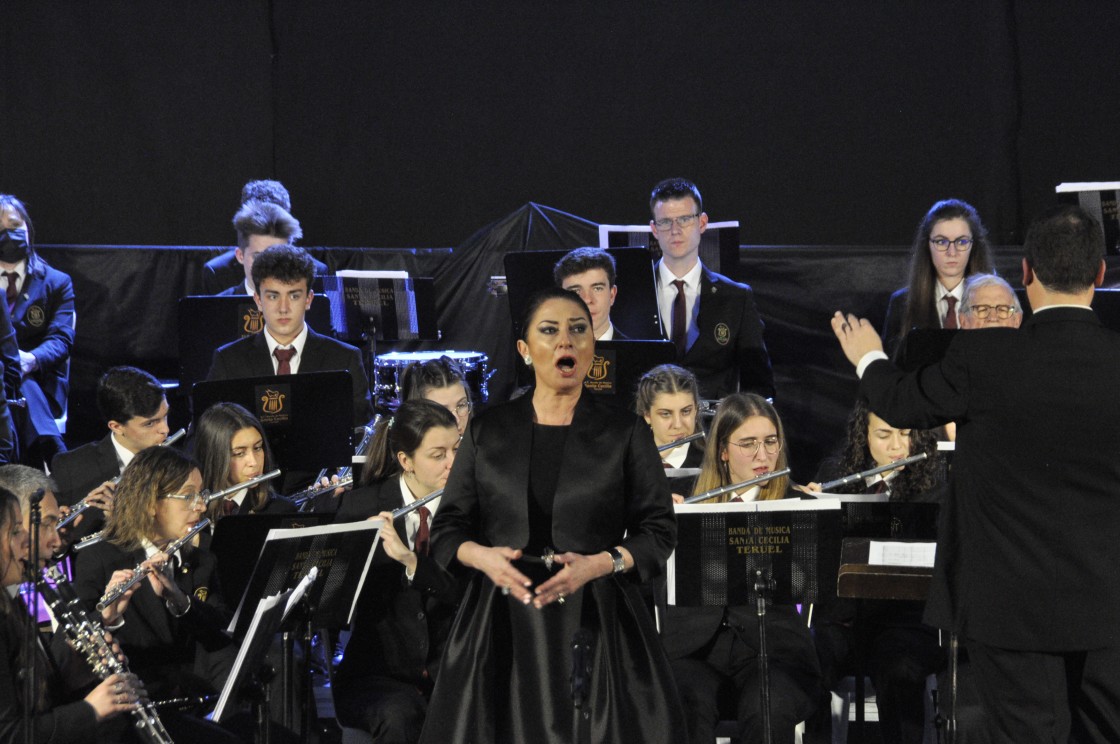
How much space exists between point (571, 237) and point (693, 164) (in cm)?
150

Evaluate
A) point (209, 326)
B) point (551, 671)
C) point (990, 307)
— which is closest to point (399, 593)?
point (551, 671)

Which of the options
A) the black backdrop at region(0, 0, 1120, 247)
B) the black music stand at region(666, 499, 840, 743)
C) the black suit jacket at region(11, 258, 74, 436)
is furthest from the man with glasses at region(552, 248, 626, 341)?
the black backdrop at region(0, 0, 1120, 247)

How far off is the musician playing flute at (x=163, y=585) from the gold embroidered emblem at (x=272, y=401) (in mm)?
570

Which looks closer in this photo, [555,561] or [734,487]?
[555,561]

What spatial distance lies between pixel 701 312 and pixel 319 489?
1880mm

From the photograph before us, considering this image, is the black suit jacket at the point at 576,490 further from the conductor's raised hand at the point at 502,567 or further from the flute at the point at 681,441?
the flute at the point at 681,441

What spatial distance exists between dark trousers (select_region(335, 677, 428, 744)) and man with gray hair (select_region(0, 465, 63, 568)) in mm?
943

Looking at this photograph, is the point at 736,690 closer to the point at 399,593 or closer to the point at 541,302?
the point at 399,593

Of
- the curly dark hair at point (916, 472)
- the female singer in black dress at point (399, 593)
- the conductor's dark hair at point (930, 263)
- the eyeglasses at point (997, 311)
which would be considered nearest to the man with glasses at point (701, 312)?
the conductor's dark hair at point (930, 263)

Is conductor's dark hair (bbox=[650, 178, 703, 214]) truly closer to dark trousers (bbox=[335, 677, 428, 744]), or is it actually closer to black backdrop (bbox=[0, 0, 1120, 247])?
black backdrop (bbox=[0, 0, 1120, 247])

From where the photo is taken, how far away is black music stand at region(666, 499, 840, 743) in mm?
4012

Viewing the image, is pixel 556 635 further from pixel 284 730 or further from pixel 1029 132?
pixel 1029 132

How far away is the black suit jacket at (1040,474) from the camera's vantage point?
3359 millimetres

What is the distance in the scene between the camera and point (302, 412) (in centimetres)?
498
